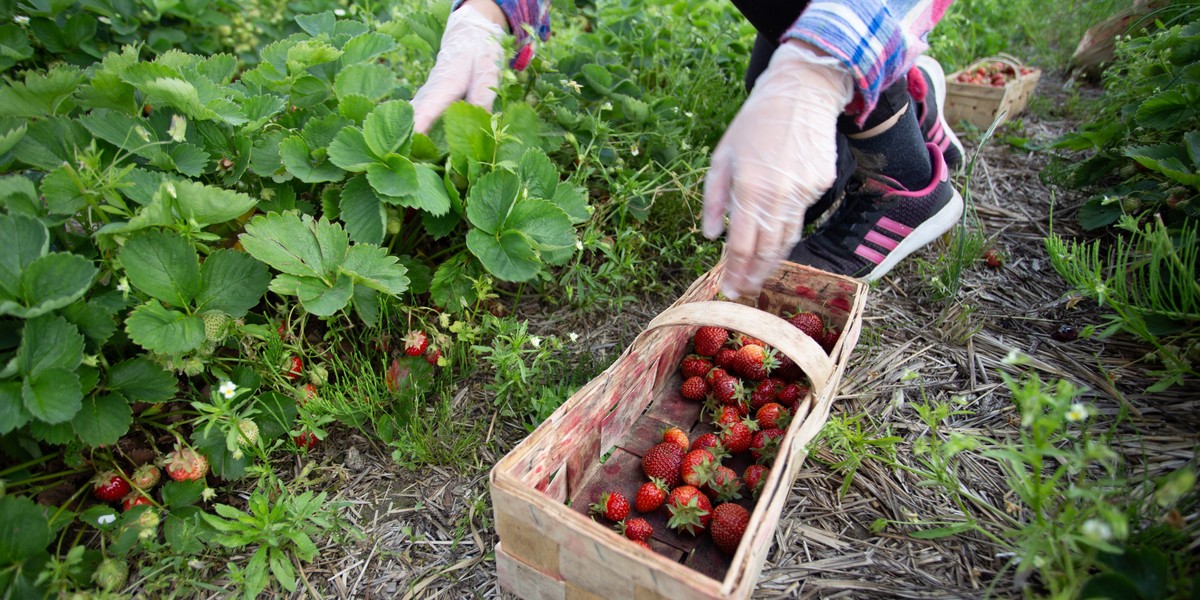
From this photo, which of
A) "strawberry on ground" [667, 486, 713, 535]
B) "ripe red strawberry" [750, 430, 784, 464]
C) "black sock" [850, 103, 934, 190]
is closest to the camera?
"strawberry on ground" [667, 486, 713, 535]

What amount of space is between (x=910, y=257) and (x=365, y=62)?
5.61 ft

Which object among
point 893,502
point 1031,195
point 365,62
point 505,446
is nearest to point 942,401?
point 893,502

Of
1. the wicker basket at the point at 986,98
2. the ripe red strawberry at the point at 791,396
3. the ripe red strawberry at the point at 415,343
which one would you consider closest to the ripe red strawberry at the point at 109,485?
the ripe red strawberry at the point at 415,343

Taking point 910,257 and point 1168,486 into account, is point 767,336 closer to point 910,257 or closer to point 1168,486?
point 1168,486

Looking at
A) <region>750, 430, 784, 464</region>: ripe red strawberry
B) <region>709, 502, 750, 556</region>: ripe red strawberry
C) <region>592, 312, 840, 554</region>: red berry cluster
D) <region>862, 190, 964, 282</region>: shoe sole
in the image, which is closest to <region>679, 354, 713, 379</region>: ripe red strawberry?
<region>592, 312, 840, 554</region>: red berry cluster

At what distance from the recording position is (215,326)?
51.1 inches

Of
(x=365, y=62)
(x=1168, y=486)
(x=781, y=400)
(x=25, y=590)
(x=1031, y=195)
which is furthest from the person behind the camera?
(x=1031, y=195)

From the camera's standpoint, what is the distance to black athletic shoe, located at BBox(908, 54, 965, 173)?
6.89 feet

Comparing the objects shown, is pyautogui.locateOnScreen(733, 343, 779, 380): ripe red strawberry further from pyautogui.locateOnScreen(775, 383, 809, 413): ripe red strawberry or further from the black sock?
the black sock

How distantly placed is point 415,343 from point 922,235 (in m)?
1.44

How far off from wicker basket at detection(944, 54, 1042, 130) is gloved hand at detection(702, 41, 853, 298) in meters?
1.70

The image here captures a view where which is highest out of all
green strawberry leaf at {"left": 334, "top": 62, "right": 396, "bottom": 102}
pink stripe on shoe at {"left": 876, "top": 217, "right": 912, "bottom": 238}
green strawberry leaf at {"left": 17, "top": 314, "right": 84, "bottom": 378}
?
green strawberry leaf at {"left": 334, "top": 62, "right": 396, "bottom": 102}

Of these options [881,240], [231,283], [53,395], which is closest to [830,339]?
[881,240]

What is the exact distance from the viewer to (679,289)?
2.02m
